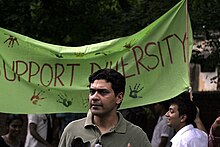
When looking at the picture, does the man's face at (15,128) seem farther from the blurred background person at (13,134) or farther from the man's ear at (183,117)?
the man's ear at (183,117)

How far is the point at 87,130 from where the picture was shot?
5277mm

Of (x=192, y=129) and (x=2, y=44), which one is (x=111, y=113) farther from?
(x=2, y=44)

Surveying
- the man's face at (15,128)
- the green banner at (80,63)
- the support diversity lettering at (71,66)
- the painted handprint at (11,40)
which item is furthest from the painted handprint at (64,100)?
the man's face at (15,128)

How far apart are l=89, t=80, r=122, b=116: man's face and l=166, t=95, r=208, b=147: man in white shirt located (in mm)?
1865

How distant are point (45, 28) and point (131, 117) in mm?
1924

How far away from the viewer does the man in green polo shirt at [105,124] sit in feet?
17.2

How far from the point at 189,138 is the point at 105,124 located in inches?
75.1

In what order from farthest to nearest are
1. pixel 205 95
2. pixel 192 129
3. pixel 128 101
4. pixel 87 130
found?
1. pixel 205 95
2. pixel 128 101
3. pixel 192 129
4. pixel 87 130

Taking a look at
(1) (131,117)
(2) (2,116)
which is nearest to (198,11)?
(1) (131,117)

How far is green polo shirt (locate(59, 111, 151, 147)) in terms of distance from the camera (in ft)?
17.2

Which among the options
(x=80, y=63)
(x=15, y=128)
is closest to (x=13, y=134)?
(x=15, y=128)

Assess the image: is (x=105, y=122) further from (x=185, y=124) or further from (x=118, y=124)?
(x=185, y=124)

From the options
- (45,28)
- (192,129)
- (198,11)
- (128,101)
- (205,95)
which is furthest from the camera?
(205,95)

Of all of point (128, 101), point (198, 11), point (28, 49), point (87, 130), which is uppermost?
point (198, 11)
